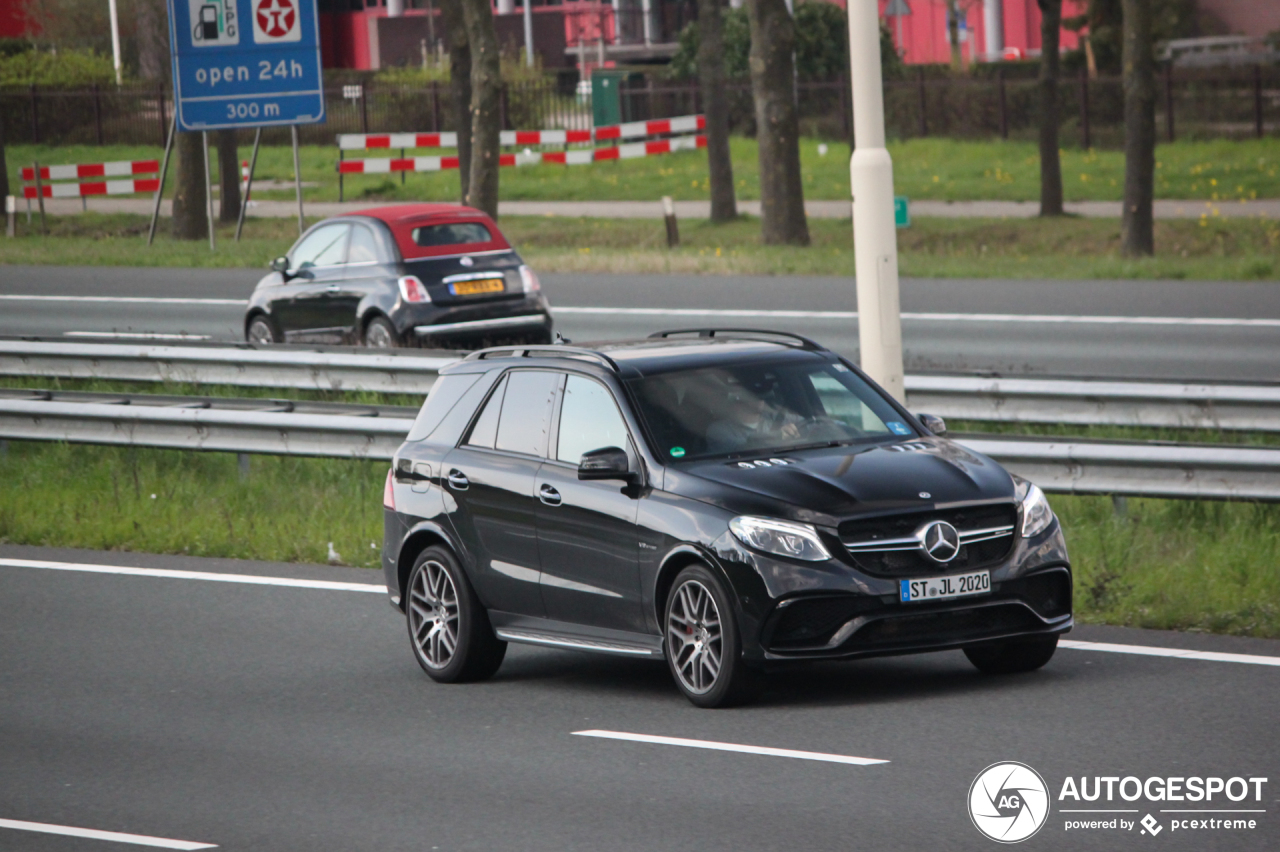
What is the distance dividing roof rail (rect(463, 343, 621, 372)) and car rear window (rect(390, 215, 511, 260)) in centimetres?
1030

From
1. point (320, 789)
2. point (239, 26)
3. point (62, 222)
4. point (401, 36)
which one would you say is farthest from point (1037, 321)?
point (401, 36)

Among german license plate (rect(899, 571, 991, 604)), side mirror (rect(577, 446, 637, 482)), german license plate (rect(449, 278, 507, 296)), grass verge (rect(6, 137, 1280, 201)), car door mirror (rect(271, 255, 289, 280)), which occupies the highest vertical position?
grass verge (rect(6, 137, 1280, 201))

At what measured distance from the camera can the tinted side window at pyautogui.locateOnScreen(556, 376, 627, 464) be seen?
9180 mm

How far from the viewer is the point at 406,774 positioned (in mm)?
7773

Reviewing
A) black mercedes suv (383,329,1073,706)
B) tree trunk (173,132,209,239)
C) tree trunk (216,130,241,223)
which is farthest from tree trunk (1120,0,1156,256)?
black mercedes suv (383,329,1073,706)

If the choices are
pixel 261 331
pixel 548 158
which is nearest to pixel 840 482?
pixel 261 331

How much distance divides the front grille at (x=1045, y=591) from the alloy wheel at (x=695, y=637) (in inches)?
47.8

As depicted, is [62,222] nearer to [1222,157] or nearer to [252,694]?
[1222,157]

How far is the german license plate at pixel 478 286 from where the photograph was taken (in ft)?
66.5

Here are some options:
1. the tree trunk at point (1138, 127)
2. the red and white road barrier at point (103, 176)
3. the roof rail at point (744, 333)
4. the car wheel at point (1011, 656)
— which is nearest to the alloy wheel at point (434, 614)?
the roof rail at point (744, 333)

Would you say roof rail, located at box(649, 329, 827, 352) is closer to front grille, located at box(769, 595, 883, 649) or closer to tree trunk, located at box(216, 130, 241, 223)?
front grille, located at box(769, 595, 883, 649)

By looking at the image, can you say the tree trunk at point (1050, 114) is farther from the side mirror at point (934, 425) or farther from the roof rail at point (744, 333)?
the side mirror at point (934, 425)

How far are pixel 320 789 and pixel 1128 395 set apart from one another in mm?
7378

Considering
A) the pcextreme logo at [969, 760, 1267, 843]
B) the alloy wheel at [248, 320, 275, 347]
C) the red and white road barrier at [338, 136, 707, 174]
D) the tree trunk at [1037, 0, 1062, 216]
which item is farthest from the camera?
the red and white road barrier at [338, 136, 707, 174]
